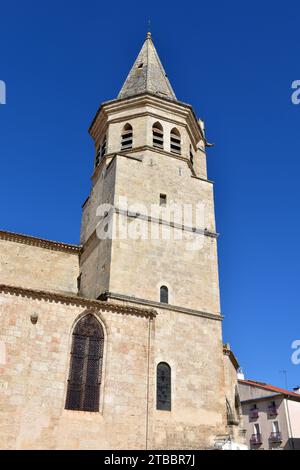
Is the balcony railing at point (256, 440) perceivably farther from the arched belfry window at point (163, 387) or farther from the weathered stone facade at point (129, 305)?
the arched belfry window at point (163, 387)

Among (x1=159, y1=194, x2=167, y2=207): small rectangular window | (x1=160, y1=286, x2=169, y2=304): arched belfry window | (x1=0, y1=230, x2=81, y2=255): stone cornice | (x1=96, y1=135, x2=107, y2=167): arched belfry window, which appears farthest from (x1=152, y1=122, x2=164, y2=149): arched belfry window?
(x1=160, y1=286, x2=169, y2=304): arched belfry window

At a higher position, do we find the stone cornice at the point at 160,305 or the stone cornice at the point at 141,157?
the stone cornice at the point at 141,157

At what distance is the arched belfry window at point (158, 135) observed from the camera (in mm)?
19556

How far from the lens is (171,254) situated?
16922mm

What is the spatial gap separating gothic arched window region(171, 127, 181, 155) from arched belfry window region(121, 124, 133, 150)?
1.79 meters

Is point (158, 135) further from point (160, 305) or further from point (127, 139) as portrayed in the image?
point (160, 305)

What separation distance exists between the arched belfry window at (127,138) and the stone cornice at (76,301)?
26.5 feet

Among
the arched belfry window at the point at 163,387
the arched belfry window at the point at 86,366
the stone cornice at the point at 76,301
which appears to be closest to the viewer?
the arched belfry window at the point at 86,366

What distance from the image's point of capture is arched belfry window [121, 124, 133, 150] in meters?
19.7

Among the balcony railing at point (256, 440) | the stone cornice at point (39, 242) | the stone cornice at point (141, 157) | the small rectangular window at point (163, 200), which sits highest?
the stone cornice at point (141, 157)

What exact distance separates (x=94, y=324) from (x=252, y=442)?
23.4 m

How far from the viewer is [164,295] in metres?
16.0

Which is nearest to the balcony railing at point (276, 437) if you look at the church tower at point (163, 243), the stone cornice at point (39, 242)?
the church tower at point (163, 243)
